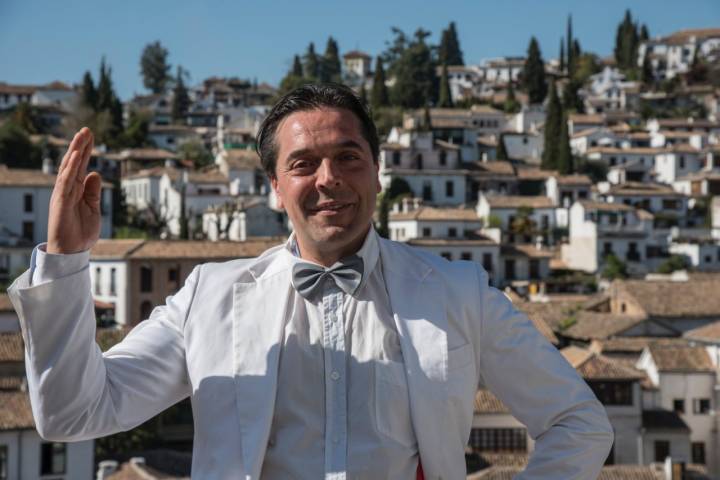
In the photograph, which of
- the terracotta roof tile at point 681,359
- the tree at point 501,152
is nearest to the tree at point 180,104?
the tree at point 501,152

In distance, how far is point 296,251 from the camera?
264 cm

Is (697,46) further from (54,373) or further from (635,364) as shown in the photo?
(54,373)

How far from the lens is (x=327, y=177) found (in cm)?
250

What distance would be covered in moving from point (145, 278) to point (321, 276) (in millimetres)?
37033

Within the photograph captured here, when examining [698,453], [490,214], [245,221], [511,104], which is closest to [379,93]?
[511,104]

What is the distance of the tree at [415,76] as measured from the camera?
2879 inches

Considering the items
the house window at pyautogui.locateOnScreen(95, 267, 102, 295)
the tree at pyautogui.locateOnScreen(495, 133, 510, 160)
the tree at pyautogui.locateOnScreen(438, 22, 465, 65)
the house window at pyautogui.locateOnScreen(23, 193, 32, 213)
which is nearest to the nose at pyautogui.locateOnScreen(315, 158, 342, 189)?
the house window at pyautogui.locateOnScreen(95, 267, 102, 295)

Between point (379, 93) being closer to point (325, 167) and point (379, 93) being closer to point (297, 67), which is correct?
point (297, 67)

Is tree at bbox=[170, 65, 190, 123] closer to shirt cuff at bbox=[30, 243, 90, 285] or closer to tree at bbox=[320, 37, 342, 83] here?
tree at bbox=[320, 37, 342, 83]

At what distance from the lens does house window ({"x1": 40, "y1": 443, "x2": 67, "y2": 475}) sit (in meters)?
22.1

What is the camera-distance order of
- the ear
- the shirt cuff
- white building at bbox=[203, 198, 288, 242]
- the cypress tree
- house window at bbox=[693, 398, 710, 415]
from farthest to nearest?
the cypress tree, white building at bbox=[203, 198, 288, 242], house window at bbox=[693, 398, 710, 415], the ear, the shirt cuff

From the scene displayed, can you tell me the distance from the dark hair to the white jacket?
10.2 inches

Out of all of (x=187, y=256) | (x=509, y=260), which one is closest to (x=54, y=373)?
(x=187, y=256)

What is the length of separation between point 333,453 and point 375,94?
69075 millimetres
